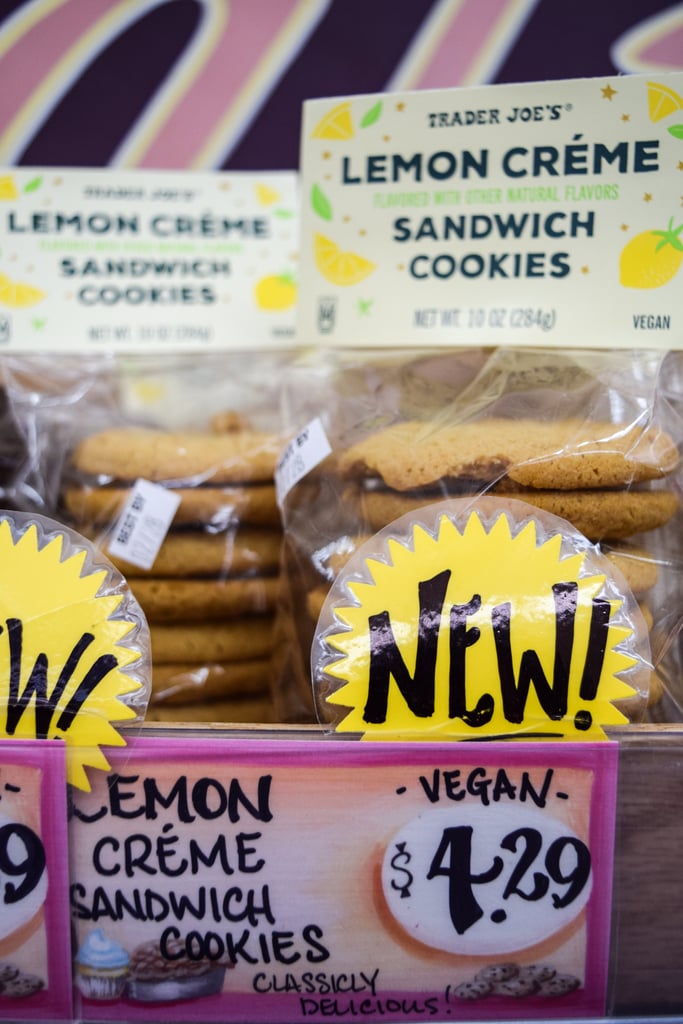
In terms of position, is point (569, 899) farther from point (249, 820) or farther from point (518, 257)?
point (518, 257)

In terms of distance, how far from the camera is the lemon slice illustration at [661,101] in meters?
0.94

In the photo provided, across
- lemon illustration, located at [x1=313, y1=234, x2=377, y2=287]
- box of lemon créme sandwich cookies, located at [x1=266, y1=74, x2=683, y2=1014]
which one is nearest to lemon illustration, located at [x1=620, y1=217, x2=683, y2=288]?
box of lemon créme sandwich cookies, located at [x1=266, y1=74, x2=683, y2=1014]

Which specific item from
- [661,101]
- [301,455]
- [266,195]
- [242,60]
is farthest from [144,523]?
[242,60]

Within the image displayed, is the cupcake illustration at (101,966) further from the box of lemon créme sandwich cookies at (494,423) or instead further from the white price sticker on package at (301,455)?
the white price sticker on package at (301,455)

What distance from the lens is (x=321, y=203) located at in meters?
1.08

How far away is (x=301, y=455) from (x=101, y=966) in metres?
0.59

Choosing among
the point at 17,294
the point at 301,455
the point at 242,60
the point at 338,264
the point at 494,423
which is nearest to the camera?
the point at 494,423

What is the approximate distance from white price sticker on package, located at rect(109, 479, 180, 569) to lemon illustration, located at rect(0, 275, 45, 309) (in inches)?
20.0

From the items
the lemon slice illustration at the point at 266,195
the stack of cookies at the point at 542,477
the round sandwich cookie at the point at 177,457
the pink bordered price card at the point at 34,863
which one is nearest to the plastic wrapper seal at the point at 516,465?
the stack of cookies at the point at 542,477

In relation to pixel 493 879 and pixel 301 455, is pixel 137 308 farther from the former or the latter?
pixel 493 879

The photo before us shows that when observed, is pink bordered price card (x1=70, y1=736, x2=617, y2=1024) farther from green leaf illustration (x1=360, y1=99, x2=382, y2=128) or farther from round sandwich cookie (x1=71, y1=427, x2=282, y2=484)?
green leaf illustration (x1=360, y1=99, x2=382, y2=128)

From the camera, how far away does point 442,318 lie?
3.51 feet

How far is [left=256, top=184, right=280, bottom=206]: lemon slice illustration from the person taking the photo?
138 cm

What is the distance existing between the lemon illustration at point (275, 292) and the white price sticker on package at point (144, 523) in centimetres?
49
